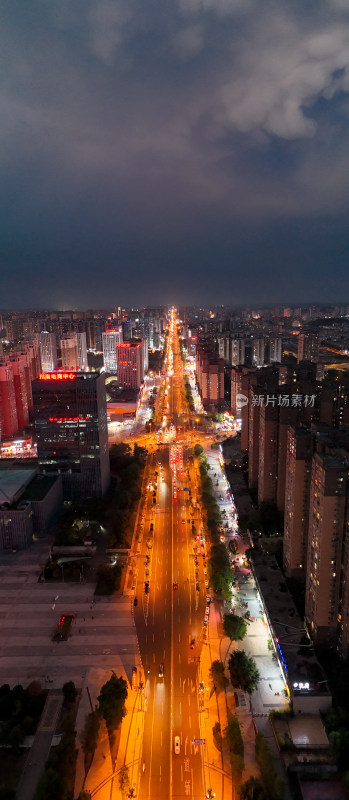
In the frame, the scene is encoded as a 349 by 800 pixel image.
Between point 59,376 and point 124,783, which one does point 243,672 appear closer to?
point 124,783

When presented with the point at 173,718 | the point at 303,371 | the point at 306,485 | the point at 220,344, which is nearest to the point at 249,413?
the point at 303,371

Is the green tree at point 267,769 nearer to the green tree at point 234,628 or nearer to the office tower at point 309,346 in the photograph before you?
the green tree at point 234,628

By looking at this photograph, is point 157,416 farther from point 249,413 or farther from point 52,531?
point 52,531

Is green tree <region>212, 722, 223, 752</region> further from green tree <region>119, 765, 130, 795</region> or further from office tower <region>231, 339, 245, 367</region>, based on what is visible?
office tower <region>231, 339, 245, 367</region>

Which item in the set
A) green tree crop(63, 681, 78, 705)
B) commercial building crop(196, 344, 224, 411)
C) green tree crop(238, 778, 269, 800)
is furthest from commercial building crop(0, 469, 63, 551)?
commercial building crop(196, 344, 224, 411)

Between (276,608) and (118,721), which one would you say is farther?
(276,608)

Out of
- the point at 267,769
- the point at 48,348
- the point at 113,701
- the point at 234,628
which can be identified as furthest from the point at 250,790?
the point at 48,348
